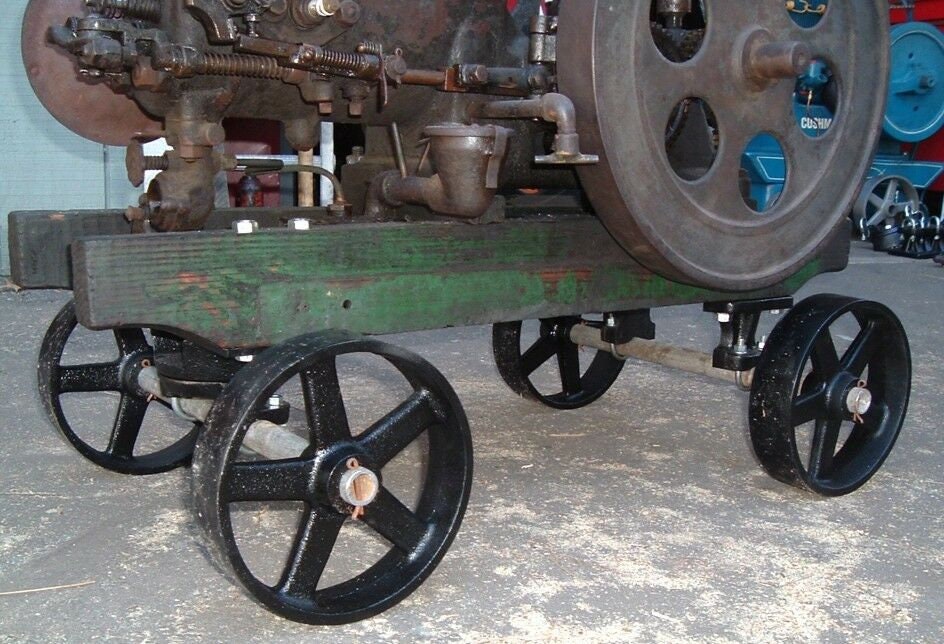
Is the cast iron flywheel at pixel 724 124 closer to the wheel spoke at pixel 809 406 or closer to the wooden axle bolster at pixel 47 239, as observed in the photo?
the wheel spoke at pixel 809 406

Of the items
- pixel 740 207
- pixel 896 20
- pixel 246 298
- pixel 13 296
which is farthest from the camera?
pixel 896 20

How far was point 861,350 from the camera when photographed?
245 cm

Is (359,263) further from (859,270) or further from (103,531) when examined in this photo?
(859,270)

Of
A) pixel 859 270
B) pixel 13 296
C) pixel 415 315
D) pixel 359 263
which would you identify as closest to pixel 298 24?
pixel 359 263

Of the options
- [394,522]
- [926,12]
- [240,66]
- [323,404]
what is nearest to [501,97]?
[240,66]

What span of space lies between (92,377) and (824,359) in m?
1.66

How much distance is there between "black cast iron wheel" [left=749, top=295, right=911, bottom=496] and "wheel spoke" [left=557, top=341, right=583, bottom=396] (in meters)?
0.77

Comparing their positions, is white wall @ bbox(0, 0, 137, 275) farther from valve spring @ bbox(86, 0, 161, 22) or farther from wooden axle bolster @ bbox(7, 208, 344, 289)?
valve spring @ bbox(86, 0, 161, 22)

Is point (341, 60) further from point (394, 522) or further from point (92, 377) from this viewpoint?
point (92, 377)

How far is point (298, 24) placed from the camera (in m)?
1.83

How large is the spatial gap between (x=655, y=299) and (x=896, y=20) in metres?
7.14

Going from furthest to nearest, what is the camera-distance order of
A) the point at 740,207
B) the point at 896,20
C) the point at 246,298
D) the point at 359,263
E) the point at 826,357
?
the point at 896,20 → the point at 826,357 → the point at 740,207 → the point at 359,263 → the point at 246,298

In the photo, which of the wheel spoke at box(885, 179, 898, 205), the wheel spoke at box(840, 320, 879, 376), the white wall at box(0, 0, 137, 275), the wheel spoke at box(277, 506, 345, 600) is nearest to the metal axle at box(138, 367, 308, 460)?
the wheel spoke at box(277, 506, 345, 600)

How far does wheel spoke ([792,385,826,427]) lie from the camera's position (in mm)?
2301
